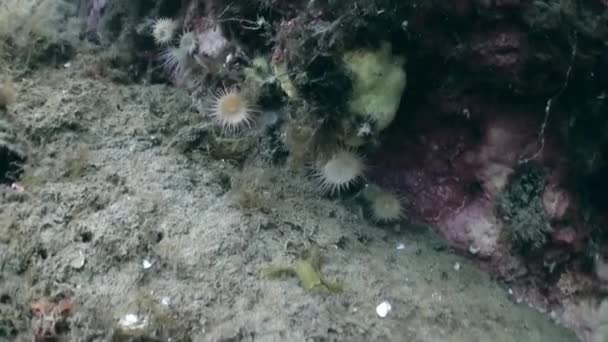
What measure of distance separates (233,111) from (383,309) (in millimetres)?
2289

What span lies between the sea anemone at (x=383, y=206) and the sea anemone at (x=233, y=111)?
135 centimetres

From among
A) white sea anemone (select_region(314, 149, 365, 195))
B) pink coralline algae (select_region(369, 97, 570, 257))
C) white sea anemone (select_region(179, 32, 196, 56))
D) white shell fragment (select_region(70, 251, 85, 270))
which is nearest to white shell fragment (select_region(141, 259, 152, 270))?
white shell fragment (select_region(70, 251, 85, 270))

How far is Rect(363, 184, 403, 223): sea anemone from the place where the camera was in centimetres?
463

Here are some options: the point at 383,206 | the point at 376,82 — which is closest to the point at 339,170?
the point at 383,206

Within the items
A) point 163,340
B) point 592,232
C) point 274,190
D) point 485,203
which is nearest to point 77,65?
point 274,190

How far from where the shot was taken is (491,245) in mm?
4531

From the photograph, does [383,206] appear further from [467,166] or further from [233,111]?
[233,111]

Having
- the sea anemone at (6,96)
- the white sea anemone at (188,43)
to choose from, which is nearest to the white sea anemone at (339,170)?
the white sea anemone at (188,43)

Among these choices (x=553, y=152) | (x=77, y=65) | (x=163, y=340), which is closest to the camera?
(x=163, y=340)

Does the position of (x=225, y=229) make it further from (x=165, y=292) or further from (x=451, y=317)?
(x=451, y=317)

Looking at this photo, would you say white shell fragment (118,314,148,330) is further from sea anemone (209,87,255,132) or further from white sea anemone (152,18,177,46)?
white sea anemone (152,18,177,46)

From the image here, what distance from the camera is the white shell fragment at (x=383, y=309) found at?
12.1ft

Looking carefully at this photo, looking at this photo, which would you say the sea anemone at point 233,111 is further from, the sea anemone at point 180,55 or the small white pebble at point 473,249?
the small white pebble at point 473,249

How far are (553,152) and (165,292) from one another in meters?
3.31
